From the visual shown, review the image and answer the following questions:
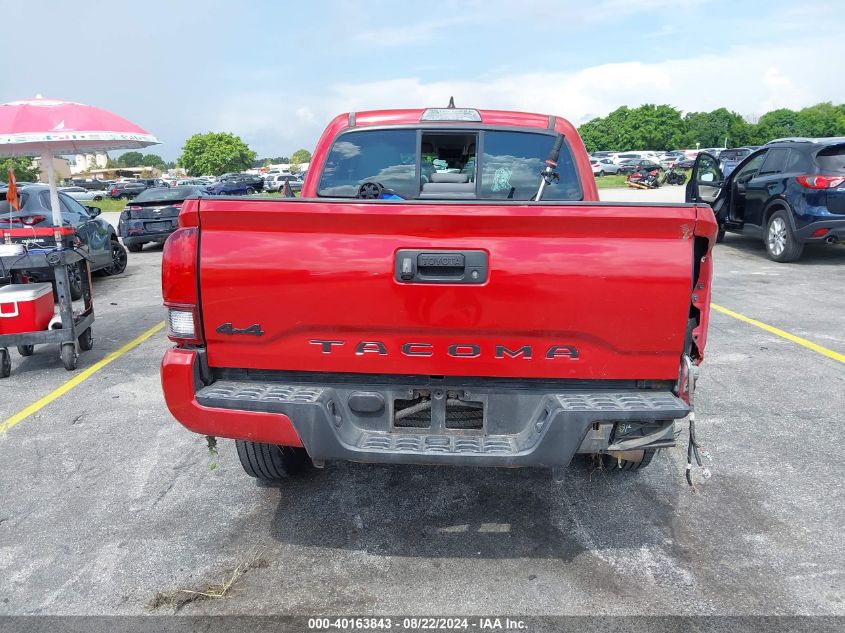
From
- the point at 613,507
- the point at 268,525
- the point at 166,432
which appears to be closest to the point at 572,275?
the point at 613,507

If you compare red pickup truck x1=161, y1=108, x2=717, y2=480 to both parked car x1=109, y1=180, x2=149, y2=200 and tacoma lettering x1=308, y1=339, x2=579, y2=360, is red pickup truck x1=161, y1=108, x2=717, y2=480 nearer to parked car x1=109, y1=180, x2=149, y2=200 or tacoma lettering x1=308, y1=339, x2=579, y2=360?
tacoma lettering x1=308, y1=339, x2=579, y2=360

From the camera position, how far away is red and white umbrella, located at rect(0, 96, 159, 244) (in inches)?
232

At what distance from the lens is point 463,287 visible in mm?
2592

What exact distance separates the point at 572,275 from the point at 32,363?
5752mm

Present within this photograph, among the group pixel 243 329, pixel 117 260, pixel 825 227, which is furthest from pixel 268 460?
pixel 825 227

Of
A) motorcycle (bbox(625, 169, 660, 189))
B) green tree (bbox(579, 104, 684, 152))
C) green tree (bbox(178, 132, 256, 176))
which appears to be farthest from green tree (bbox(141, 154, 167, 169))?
motorcycle (bbox(625, 169, 660, 189))

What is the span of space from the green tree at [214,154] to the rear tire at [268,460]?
84696 mm

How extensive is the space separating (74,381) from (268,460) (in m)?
3.13

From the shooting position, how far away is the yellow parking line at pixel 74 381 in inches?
188

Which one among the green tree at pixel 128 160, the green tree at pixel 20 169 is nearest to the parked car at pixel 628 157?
the green tree at pixel 20 169

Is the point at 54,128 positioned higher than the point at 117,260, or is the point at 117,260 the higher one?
the point at 54,128

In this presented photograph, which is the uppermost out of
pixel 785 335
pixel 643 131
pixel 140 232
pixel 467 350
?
pixel 643 131

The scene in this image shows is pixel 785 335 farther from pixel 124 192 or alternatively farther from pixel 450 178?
pixel 124 192

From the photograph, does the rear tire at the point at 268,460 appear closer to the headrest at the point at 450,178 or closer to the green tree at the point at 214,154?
the headrest at the point at 450,178
